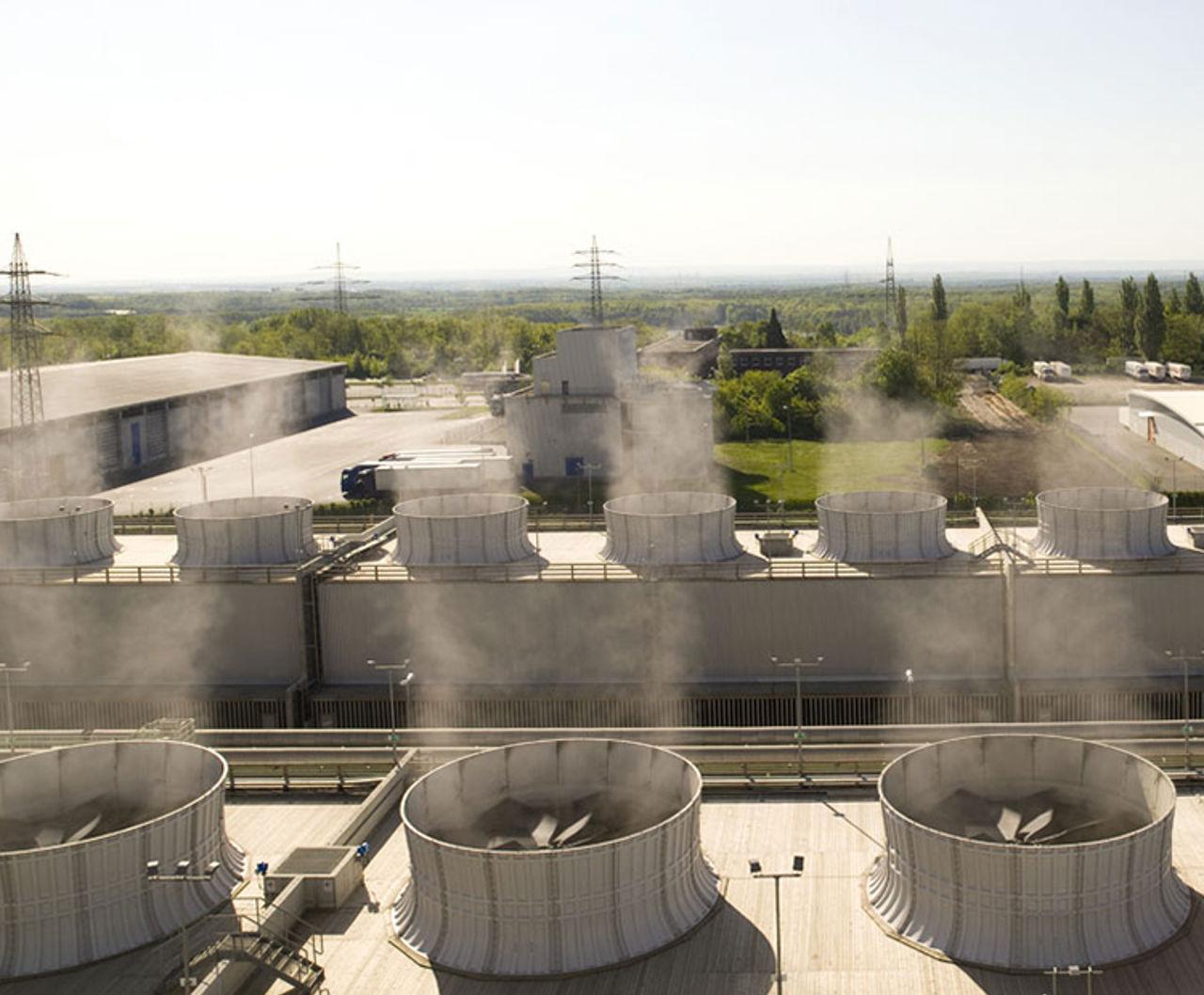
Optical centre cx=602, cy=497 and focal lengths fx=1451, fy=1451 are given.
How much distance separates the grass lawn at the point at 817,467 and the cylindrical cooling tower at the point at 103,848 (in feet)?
126

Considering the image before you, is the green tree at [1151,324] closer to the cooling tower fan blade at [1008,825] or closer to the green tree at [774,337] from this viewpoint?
the green tree at [774,337]

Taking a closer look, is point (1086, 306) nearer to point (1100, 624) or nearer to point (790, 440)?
point (790, 440)

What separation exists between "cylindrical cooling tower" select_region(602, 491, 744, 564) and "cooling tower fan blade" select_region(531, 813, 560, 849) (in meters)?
16.1

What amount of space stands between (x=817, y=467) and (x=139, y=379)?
35.0 metres

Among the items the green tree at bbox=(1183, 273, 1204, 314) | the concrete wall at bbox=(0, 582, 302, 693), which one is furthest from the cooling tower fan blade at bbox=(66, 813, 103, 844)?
the green tree at bbox=(1183, 273, 1204, 314)

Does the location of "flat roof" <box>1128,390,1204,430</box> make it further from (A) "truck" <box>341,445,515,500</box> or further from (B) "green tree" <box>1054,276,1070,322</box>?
(B) "green tree" <box>1054,276,1070,322</box>

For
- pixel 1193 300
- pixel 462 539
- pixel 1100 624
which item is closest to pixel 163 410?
pixel 462 539

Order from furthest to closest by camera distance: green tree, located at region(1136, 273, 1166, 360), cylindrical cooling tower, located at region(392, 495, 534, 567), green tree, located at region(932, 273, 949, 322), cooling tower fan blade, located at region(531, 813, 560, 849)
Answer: green tree, located at region(932, 273, 949, 322)
green tree, located at region(1136, 273, 1166, 360)
cylindrical cooling tower, located at region(392, 495, 534, 567)
cooling tower fan blade, located at region(531, 813, 560, 849)

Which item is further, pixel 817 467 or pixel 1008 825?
pixel 817 467

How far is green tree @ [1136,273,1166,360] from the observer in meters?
116

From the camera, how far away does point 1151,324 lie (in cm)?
11644

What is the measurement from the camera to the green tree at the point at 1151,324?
116 metres

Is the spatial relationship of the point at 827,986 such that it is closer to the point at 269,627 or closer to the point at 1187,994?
the point at 1187,994

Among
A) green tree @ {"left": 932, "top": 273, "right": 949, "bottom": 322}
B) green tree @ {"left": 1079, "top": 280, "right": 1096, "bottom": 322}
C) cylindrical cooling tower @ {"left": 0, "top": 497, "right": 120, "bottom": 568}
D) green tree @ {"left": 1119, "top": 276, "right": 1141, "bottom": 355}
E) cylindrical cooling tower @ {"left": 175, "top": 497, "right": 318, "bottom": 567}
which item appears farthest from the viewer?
green tree @ {"left": 932, "top": 273, "right": 949, "bottom": 322}
